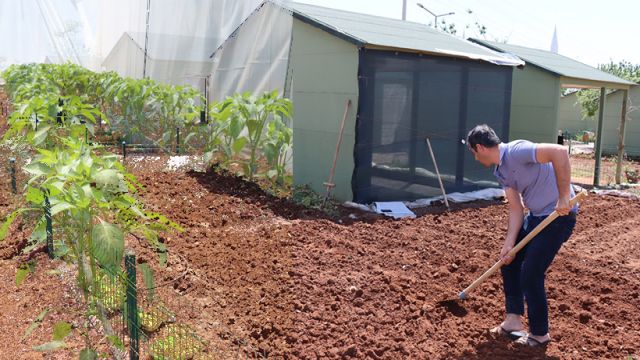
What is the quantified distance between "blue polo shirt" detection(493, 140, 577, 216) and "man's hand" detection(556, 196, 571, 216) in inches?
7.4

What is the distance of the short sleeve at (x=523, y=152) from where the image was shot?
363cm

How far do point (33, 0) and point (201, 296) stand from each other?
2380 centimetres

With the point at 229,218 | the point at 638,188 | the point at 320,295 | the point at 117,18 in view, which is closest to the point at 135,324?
the point at 320,295

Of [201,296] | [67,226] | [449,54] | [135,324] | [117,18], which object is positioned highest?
[117,18]

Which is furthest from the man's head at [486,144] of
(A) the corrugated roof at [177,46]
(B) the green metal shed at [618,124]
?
(B) the green metal shed at [618,124]

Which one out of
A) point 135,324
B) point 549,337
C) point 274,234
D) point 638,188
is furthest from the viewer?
point 638,188

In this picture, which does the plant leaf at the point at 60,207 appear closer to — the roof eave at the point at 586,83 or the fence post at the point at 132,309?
the fence post at the point at 132,309

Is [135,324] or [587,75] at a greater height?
[587,75]

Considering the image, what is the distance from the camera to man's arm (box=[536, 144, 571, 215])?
3512 millimetres

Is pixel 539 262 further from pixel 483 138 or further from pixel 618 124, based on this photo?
pixel 618 124

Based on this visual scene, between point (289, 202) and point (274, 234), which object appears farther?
point (289, 202)

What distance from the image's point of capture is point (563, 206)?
11.5 feet

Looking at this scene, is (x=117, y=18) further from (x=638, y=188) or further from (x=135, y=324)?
(x=135, y=324)

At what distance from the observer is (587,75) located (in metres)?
12.3
